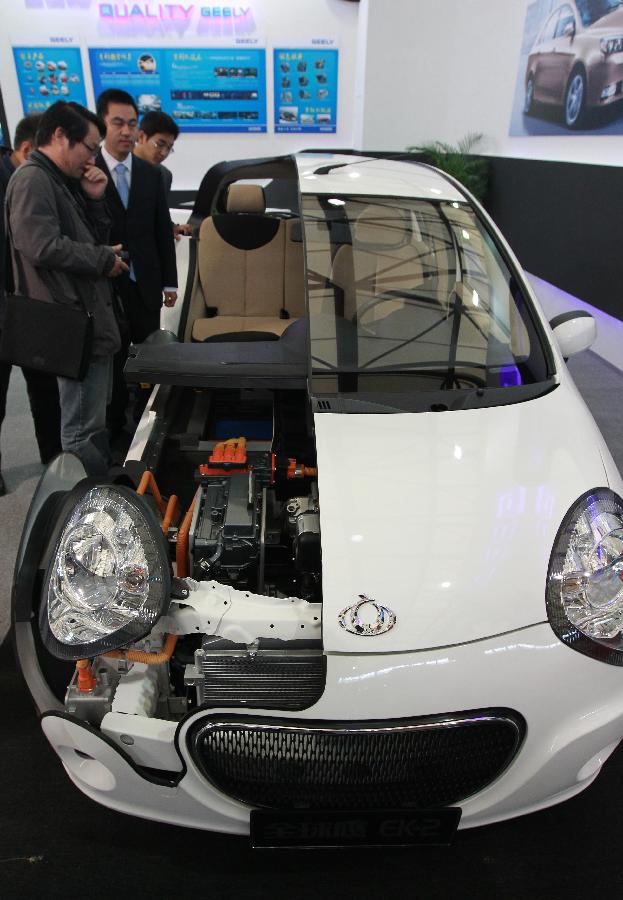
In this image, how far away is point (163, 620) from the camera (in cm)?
125

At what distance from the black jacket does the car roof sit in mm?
1006

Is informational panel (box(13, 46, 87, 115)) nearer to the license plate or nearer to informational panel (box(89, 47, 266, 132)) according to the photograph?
informational panel (box(89, 47, 266, 132))

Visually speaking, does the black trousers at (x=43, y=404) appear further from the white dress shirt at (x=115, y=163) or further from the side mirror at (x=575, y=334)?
the side mirror at (x=575, y=334)

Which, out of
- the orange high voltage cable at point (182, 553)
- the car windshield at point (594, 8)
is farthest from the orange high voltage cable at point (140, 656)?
the car windshield at point (594, 8)

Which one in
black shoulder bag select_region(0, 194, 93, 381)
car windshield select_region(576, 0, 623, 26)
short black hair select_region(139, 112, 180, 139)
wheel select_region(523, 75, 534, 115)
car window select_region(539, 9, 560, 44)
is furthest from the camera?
wheel select_region(523, 75, 534, 115)

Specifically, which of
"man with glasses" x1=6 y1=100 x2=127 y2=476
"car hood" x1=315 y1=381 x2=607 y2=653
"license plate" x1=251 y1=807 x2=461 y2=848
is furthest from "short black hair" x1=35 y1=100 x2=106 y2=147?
"license plate" x1=251 y1=807 x2=461 y2=848

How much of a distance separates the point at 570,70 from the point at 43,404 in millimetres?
4875

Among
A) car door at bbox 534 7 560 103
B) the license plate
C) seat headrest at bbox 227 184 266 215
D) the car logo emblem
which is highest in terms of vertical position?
car door at bbox 534 7 560 103

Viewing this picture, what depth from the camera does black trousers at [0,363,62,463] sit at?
118 inches

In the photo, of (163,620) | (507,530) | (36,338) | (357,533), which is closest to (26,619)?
(163,620)

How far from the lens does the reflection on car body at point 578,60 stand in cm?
443

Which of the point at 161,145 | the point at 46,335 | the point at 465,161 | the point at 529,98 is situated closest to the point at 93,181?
the point at 46,335

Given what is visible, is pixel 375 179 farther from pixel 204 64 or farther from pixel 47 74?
pixel 47 74

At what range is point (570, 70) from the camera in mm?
5121
